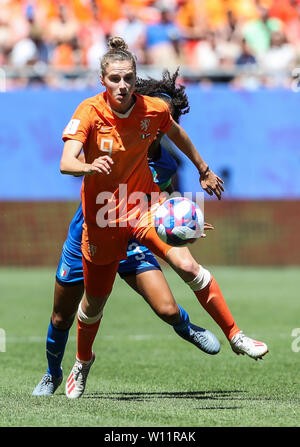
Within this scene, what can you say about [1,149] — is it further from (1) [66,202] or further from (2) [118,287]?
(2) [118,287]

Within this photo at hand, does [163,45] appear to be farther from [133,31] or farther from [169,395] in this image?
[169,395]

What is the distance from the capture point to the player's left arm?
6.74 meters

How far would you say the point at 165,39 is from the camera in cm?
1747

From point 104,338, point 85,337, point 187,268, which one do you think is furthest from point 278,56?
point 187,268

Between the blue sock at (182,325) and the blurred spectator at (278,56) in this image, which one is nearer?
the blue sock at (182,325)

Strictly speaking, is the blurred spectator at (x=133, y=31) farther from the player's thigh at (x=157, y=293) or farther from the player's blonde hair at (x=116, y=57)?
the player's thigh at (x=157, y=293)

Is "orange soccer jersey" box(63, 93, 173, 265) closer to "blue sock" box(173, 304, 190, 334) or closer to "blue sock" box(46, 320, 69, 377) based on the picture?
"blue sock" box(173, 304, 190, 334)

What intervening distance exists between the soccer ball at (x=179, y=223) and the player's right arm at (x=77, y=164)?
0.62 meters

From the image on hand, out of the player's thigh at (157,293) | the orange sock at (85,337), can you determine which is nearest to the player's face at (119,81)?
the player's thigh at (157,293)

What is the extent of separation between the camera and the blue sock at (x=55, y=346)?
7238mm

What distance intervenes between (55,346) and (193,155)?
182 centimetres

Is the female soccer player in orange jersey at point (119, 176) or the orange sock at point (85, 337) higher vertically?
the female soccer player in orange jersey at point (119, 176)

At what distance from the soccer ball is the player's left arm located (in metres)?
0.52
